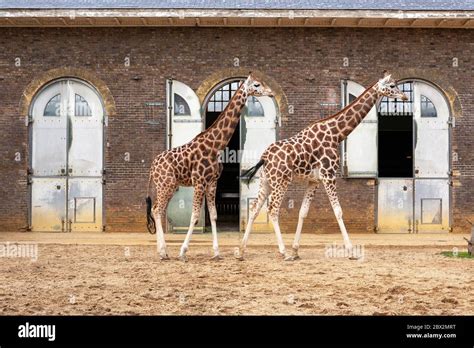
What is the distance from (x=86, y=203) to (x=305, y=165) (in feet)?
23.4

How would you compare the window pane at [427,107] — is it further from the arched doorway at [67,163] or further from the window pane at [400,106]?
the arched doorway at [67,163]

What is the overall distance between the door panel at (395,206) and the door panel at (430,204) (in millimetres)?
199

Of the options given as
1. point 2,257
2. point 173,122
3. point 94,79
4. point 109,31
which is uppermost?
point 109,31

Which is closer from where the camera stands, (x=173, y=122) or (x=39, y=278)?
(x=39, y=278)

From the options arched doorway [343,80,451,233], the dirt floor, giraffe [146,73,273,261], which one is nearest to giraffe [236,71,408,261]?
the dirt floor

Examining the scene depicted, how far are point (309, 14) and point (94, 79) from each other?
18.5ft

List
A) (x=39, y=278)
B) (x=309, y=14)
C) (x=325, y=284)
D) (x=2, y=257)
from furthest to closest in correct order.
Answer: (x=309, y=14) < (x=2, y=257) < (x=39, y=278) < (x=325, y=284)

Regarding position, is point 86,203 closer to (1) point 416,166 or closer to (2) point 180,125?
(2) point 180,125

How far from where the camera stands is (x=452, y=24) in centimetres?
1511

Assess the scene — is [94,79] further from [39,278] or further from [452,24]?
[452,24]

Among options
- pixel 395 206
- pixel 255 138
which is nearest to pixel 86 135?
pixel 255 138

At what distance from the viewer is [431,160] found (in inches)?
604

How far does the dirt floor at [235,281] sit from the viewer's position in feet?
21.1

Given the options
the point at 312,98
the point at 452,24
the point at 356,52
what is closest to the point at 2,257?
the point at 312,98
